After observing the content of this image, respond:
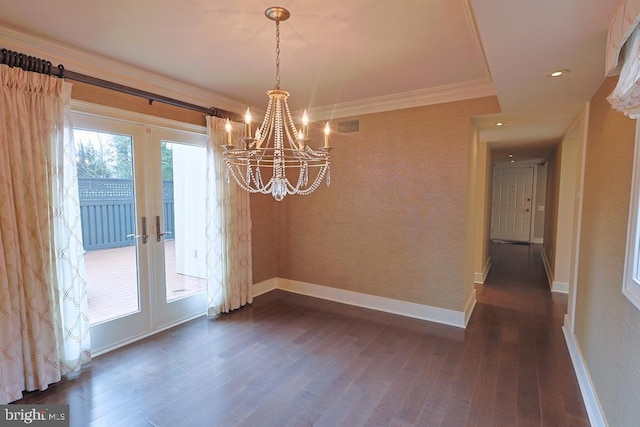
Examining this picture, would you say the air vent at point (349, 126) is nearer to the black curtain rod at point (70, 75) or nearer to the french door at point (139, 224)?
the black curtain rod at point (70, 75)

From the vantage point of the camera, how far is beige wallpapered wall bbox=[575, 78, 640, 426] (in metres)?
1.65

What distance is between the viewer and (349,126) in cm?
411

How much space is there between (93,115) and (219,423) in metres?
2.63

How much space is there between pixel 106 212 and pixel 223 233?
1211mm

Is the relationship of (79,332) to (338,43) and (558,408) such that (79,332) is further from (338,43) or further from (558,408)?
(558,408)

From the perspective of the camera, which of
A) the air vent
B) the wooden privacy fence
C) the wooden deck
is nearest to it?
the wooden privacy fence

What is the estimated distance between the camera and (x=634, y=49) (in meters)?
1.28

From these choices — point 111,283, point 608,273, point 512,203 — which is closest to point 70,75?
point 111,283

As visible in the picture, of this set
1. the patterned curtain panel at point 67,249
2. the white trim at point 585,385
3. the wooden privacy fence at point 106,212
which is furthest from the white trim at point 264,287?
the white trim at point 585,385

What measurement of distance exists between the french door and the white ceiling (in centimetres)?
54

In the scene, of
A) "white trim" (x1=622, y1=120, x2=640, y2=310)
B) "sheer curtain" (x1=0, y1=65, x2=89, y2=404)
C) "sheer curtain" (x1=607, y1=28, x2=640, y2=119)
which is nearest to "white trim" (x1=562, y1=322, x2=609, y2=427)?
"white trim" (x1=622, y1=120, x2=640, y2=310)

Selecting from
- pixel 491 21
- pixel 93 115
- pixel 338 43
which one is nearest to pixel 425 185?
pixel 338 43

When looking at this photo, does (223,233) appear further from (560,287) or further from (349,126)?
(560,287)

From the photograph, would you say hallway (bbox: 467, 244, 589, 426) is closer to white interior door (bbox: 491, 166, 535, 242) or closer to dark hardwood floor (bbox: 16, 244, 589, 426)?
dark hardwood floor (bbox: 16, 244, 589, 426)
